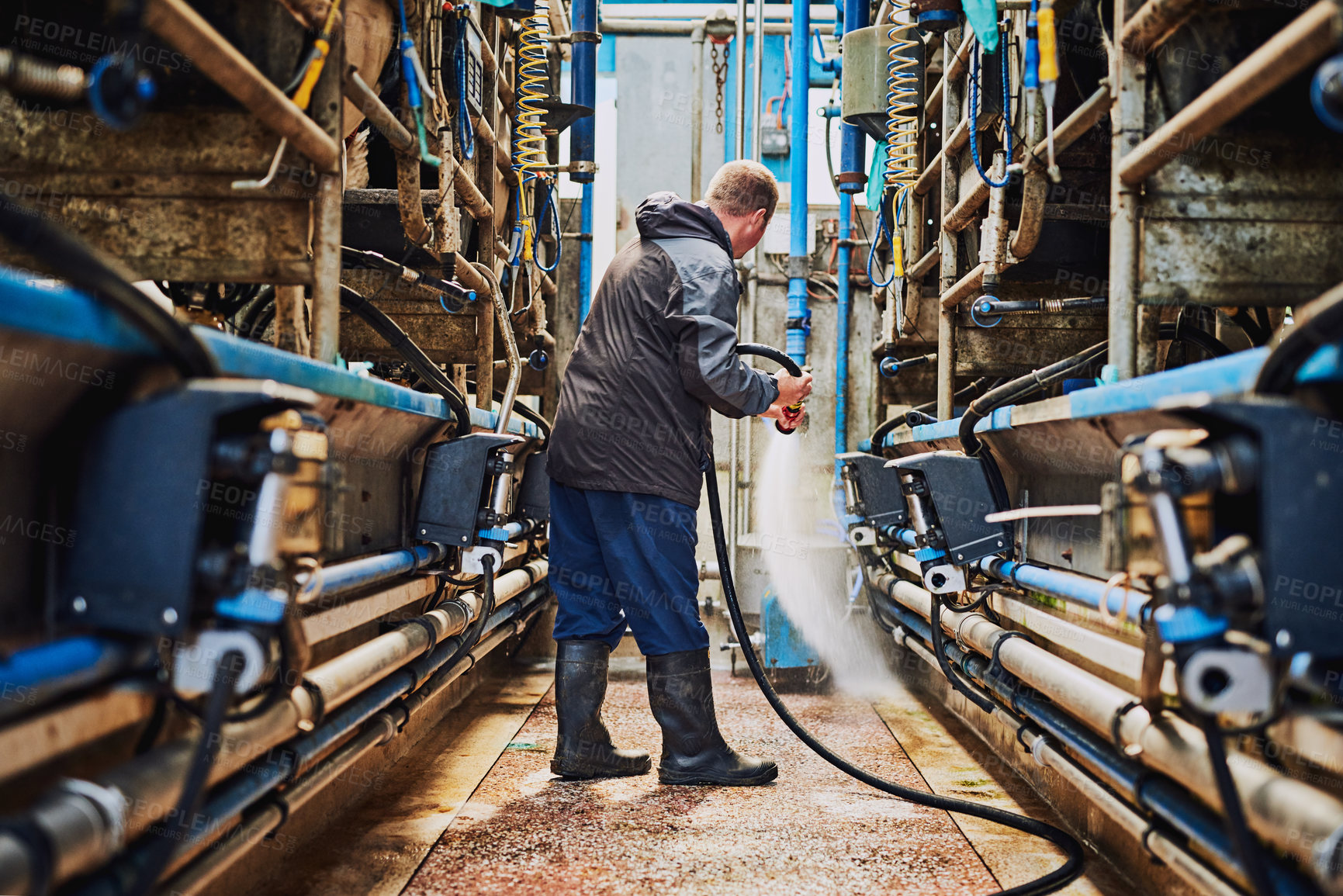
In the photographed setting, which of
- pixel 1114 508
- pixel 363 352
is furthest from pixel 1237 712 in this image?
pixel 363 352

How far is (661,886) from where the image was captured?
1947mm

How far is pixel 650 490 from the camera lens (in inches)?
103

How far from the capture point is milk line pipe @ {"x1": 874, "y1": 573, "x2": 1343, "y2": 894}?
108 centimetres

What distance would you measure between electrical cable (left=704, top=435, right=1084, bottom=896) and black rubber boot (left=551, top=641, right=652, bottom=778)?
423mm

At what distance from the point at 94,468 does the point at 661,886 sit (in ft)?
4.17

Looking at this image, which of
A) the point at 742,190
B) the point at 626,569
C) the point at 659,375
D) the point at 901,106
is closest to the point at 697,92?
the point at 901,106

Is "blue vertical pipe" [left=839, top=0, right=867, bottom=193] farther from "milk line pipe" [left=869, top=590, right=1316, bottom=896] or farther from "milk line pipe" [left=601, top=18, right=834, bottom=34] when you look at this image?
"milk line pipe" [left=869, top=590, right=1316, bottom=896]

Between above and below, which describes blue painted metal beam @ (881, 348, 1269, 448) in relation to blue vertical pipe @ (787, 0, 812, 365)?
below

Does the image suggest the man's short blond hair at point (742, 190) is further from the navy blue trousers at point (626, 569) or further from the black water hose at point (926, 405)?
the black water hose at point (926, 405)

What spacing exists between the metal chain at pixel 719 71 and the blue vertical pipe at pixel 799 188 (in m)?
0.59

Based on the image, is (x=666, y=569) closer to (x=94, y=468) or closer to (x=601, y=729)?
(x=601, y=729)

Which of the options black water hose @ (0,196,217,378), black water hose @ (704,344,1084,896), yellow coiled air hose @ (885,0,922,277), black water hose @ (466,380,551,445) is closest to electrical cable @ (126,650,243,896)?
black water hose @ (0,196,217,378)

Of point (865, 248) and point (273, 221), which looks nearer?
point (273, 221)

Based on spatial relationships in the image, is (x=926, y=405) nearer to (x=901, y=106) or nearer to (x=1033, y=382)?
(x=901, y=106)
